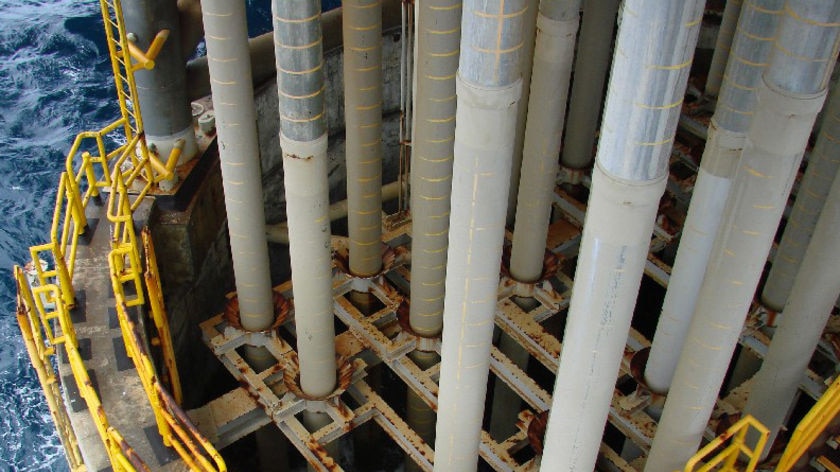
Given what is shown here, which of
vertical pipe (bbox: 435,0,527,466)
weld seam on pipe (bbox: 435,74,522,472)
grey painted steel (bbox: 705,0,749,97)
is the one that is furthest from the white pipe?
vertical pipe (bbox: 435,0,527,466)

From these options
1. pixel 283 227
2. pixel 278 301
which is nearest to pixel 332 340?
pixel 278 301

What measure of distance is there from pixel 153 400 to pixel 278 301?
4.44 meters

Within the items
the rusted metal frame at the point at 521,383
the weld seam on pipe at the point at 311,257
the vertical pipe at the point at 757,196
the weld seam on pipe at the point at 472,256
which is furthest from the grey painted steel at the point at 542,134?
the vertical pipe at the point at 757,196

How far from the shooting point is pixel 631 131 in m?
8.30

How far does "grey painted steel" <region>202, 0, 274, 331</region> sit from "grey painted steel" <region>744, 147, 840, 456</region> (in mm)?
7756

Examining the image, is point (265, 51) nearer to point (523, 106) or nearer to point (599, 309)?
point (523, 106)

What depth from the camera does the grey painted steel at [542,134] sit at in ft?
45.7

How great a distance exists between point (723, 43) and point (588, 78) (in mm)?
2844

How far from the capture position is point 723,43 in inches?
733

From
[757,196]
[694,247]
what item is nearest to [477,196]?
[757,196]

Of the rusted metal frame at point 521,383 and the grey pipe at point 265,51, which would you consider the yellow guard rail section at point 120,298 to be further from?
the rusted metal frame at point 521,383

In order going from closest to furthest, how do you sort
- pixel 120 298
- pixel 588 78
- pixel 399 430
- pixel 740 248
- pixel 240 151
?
pixel 740 248, pixel 120 298, pixel 240 151, pixel 399 430, pixel 588 78

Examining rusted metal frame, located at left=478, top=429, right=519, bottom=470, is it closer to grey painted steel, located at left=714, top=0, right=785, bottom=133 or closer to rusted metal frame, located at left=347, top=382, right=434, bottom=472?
rusted metal frame, located at left=347, top=382, right=434, bottom=472

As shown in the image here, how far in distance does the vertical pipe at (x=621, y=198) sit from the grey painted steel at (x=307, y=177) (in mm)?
4211
